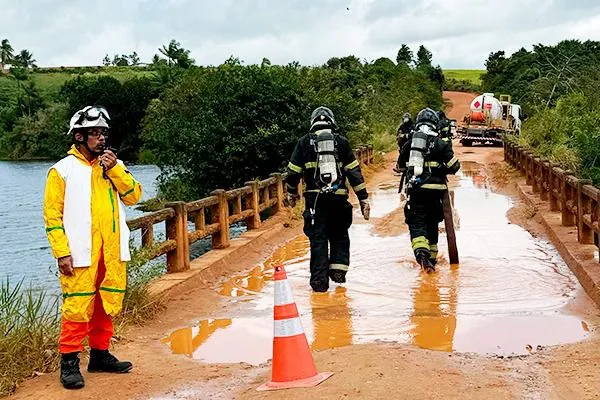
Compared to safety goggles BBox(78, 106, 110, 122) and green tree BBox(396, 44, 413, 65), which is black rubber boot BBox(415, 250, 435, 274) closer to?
safety goggles BBox(78, 106, 110, 122)

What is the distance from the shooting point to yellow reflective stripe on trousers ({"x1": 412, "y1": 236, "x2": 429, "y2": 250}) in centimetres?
1014

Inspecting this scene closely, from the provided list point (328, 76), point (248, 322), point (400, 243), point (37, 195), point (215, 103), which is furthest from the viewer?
point (37, 195)

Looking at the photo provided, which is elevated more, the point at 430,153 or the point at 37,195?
the point at 430,153

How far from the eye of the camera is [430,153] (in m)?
10.1

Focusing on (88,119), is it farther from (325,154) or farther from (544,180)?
(544,180)

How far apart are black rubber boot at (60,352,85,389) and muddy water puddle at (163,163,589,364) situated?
125 cm

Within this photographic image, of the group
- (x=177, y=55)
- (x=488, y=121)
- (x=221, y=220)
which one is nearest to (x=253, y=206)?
(x=221, y=220)

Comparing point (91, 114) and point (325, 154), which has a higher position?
point (91, 114)

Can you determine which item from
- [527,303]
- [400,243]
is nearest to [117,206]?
[527,303]

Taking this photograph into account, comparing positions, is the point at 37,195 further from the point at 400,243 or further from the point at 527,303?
the point at 527,303

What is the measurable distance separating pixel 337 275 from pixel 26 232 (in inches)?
791

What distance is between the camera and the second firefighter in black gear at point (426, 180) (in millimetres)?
10102

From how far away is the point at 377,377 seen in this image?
5.59 meters

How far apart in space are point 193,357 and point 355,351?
1.50 metres
